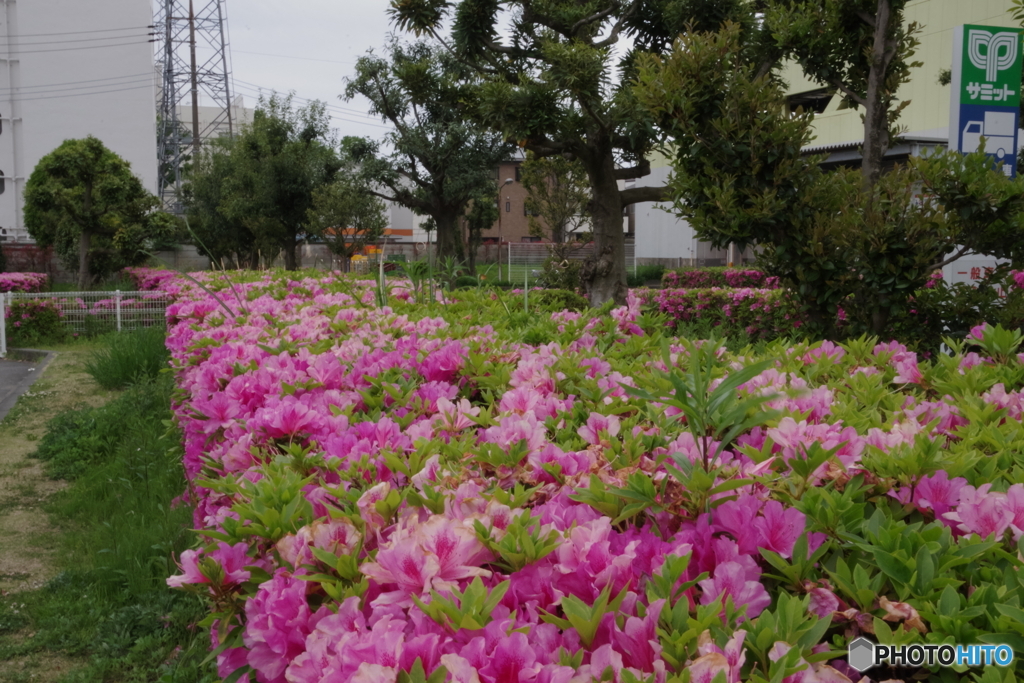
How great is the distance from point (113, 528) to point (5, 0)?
34.4m

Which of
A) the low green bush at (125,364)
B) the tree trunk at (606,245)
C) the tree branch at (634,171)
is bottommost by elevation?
the low green bush at (125,364)

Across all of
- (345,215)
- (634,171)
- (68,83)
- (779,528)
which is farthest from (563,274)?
(68,83)

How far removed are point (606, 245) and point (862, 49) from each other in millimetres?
5278

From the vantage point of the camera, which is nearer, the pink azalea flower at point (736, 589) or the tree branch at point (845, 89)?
the pink azalea flower at point (736, 589)

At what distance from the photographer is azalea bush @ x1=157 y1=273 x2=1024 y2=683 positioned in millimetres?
823

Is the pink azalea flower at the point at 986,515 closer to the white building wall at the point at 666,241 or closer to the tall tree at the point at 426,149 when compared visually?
the tall tree at the point at 426,149

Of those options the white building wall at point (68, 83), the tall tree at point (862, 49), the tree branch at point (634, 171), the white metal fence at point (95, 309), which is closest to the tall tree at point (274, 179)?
the white building wall at point (68, 83)

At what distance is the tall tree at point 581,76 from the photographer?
9.33m

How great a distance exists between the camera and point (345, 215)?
21.9 metres

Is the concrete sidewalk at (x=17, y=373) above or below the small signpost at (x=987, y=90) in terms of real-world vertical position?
below

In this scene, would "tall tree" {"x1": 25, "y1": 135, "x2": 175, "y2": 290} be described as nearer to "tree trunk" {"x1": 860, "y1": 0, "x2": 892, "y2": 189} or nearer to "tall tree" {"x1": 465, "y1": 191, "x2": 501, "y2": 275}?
"tall tree" {"x1": 465, "y1": 191, "x2": 501, "y2": 275}

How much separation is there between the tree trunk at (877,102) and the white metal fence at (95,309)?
9671mm

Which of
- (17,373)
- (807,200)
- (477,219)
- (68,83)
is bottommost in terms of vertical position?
(17,373)

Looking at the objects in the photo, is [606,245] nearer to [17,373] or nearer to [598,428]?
[17,373]
